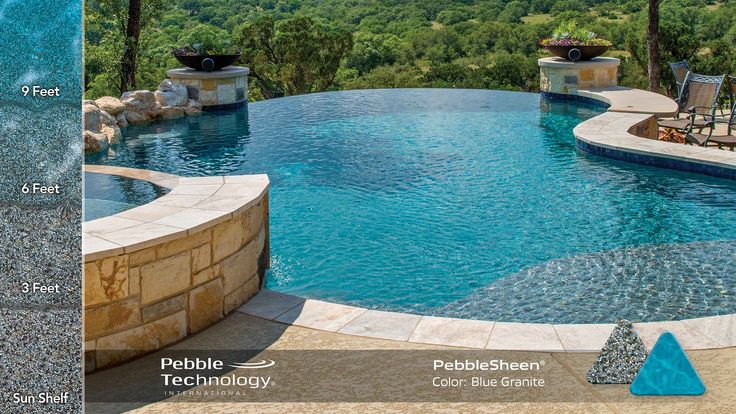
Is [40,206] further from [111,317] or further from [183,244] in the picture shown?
[183,244]

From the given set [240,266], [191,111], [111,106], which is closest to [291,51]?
[191,111]

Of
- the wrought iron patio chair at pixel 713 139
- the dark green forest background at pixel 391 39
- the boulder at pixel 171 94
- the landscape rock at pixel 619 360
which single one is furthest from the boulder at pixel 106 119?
the landscape rock at pixel 619 360

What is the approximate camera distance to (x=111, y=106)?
14.6m

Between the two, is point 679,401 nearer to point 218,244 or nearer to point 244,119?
point 218,244

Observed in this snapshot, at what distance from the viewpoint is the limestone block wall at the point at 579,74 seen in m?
17.4

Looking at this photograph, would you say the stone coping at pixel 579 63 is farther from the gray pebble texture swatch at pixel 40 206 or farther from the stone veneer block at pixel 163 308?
the gray pebble texture swatch at pixel 40 206

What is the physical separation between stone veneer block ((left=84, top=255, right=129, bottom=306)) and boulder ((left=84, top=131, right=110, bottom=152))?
25.9ft

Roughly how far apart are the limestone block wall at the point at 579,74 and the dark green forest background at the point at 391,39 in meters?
7.24

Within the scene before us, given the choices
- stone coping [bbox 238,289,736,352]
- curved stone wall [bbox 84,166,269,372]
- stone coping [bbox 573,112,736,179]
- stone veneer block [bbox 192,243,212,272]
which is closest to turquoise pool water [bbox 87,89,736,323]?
stone coping [bbox 573,112,736,179]

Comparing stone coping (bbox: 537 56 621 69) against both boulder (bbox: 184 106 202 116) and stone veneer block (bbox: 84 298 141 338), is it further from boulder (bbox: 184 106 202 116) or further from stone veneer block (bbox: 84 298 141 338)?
stone veneer block (bbox: 84 298 141 338)

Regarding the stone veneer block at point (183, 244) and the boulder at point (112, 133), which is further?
the boulder at point (112, 133)

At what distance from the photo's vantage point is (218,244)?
228 inches

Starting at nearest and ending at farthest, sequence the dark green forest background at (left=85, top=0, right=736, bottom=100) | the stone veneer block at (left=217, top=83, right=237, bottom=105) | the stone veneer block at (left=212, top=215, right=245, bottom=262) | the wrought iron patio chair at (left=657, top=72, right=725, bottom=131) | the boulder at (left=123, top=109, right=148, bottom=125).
→ 1. the stone veneer block at (left=212, top=215, right=245, bottom=262)
2. the wrought iron patio chair at (left=657, top=72, right=725, bottom=131)
3. the boulder at (left=123, top=109, right=148, bottom=125)
4. the stone veneer block at (left=217, top=83, right=237, bottom=105)
5. the dark green forest background at (left=85, top=0, right=736, bottom=100)

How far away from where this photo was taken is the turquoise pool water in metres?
6.96
